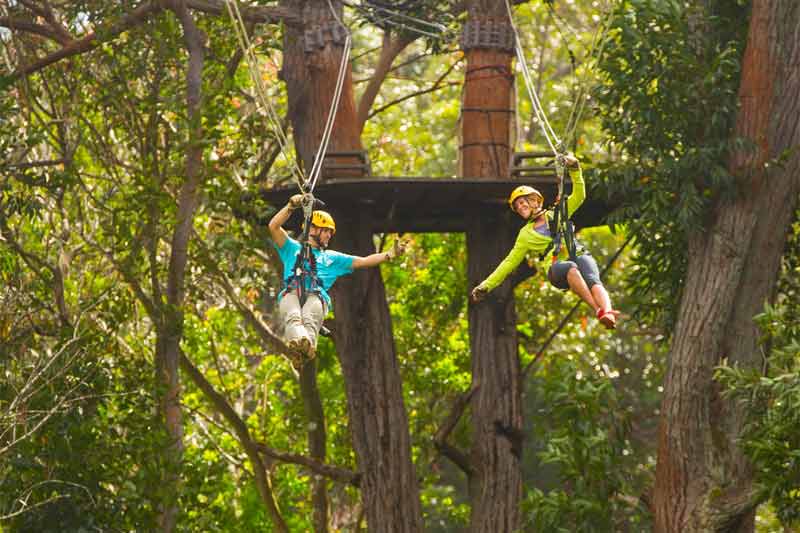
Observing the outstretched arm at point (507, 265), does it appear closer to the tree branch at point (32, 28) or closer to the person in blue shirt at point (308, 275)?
the person in blue shirt at point (308, 275)

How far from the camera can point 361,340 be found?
16.7 meters

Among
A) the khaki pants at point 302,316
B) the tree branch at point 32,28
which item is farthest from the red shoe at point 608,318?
the tree branch at point 32,28

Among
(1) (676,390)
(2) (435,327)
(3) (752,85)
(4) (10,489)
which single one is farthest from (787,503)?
(2) (435,327)

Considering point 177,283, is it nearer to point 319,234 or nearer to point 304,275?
point 319,234

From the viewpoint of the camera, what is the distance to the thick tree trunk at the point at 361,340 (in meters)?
16.5

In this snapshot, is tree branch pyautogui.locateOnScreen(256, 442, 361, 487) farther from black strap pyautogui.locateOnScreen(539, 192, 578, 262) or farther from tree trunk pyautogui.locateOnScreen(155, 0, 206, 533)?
black strap pyautogui.locateOnScreen(539, 192, 578, 262)

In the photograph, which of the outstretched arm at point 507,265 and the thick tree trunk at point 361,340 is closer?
the outstretched arm at point 507,265

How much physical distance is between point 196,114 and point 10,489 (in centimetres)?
422

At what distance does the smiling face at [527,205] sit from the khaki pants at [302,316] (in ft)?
5.46

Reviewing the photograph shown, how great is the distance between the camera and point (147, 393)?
662 inches

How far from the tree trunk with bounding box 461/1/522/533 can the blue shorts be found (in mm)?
5742

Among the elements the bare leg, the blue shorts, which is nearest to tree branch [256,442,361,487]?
the blue shorts

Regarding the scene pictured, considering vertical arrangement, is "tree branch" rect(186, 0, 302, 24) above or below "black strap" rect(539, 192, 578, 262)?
above

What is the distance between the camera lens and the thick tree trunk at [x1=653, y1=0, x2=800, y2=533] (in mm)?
14859
